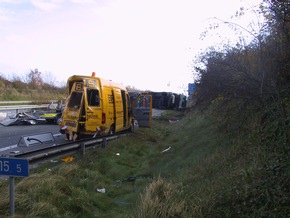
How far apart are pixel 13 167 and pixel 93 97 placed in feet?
28.0

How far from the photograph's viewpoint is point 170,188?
17.5 ft

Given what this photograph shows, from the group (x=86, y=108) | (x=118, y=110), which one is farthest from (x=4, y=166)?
(x=118, y=110)

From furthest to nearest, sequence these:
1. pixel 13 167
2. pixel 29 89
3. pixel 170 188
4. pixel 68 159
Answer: pixel 29 89 < pixel 68 159 < pixel 170 188 < pixel 13 167

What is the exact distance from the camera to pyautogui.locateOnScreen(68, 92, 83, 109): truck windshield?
1286 centimetres

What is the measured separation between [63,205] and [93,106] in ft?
23.9

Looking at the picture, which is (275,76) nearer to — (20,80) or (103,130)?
(103,130)

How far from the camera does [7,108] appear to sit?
26281mm

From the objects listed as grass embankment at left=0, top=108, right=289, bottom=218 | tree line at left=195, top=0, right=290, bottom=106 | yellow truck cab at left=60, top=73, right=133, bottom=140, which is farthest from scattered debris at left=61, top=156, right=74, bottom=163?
tree line at left=195, top=0, right=290, bottom=106

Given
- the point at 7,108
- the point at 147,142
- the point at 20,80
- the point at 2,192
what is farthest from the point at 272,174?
the point at 20,80

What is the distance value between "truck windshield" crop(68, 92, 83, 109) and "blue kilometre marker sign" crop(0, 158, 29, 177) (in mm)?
8337

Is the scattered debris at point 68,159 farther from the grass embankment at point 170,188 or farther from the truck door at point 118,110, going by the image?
the truck door at point 118,110

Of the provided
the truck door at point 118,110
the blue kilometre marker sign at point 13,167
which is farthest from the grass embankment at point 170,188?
the truck door at point 118,110

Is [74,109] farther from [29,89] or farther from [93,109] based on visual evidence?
[29,89]

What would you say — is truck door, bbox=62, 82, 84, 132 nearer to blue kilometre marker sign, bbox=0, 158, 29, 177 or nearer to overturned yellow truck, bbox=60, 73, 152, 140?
overturned yellow truck, bbox=60, 73, 152, 140
